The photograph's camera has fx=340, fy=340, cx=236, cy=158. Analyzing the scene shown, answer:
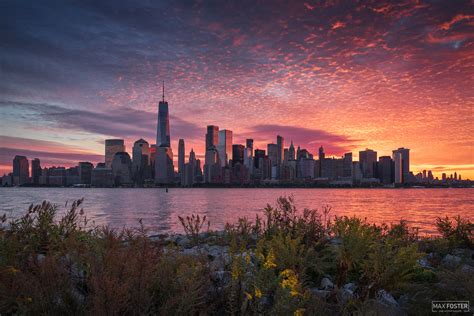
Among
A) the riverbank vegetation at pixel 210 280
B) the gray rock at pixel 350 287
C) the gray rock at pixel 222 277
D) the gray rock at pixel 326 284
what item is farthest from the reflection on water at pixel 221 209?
the gray rock at pixel 350 287

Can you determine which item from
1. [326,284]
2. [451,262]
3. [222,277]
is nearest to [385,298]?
[326,284]

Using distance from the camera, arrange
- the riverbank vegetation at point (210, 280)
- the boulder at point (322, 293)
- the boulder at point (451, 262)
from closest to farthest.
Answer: the riverbank vegetation at point (210, 280) < the boulder at point (322, 293) < the boulder at point (451, 262)

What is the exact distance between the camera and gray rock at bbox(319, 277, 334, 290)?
634cm

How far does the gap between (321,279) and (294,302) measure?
243 centimetres

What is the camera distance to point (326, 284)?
21.1ft

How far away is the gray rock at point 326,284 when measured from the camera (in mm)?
6337

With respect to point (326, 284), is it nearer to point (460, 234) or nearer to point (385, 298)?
point (385, 298)

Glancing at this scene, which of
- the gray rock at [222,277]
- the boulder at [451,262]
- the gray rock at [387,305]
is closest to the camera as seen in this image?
the gray rock at [387,305]

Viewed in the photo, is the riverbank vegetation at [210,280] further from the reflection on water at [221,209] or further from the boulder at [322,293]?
the reflection on water at [221,209]

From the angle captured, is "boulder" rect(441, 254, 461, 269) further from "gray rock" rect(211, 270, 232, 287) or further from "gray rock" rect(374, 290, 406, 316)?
"gray rock" rect(211, 270, 232, 287)

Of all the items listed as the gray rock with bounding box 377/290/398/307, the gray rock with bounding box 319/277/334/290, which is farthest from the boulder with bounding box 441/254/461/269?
the gray rock with bounding box 319/277/334/290

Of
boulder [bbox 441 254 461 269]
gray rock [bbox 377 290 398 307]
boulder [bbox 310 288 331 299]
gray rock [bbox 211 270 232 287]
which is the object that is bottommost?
gray rock [bbox 377 290 398 307]

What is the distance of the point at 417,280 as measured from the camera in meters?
7.05

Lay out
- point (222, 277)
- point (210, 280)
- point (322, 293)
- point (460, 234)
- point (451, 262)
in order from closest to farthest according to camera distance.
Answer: point (210, 280) < point (222, 277) < point (322, 293) < point (451, 262) < point (460, 234)
